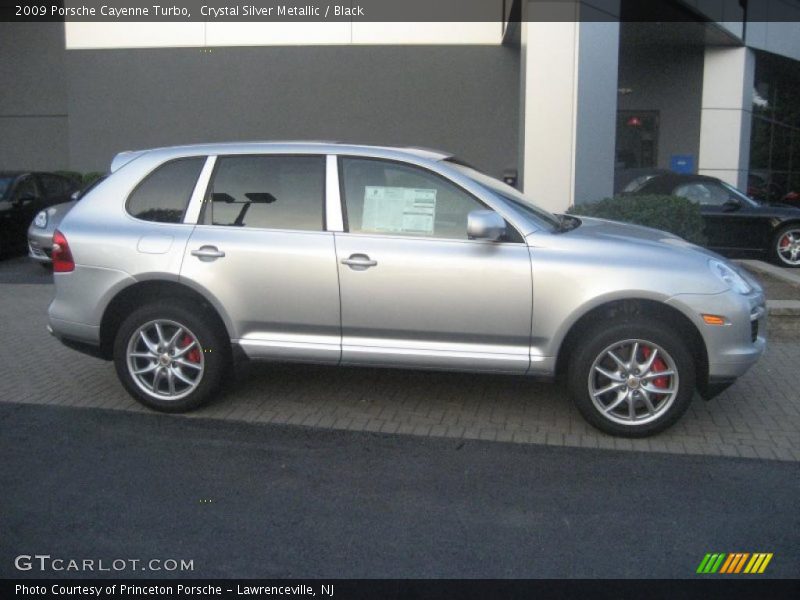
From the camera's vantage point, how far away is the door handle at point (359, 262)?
545cm

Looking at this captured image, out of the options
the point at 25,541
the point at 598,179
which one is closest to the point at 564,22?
the point at 598,179

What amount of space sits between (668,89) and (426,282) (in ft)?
49.7

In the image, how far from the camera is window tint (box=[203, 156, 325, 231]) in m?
5.71

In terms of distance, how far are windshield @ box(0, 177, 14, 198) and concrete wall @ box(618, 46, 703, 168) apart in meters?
12.3

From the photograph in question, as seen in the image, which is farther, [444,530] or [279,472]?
[279,472]

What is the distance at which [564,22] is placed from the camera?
33.3 ft

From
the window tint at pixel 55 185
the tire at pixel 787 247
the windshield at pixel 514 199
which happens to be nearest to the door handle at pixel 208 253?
the windshield at pixel 514 199

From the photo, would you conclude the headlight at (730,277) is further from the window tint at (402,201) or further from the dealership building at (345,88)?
the dealership building at (345,88)

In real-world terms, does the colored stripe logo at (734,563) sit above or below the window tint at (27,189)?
below

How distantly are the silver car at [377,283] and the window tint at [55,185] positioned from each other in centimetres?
977

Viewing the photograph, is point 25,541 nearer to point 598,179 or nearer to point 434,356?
point 434,356

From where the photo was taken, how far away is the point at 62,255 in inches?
231

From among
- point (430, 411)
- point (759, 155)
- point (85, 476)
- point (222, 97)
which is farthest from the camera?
point (759, 155)
